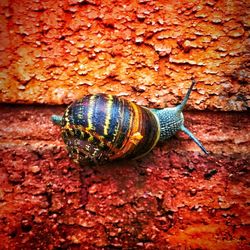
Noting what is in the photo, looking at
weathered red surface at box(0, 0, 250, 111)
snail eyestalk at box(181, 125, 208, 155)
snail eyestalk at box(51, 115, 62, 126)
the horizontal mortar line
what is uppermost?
weathered red surface at box(0, 0, 250, 111)

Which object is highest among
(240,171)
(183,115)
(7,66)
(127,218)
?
(7,66)

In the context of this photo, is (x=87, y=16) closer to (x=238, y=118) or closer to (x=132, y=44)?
(x=132, y=44)

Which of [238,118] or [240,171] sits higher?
[238,118]

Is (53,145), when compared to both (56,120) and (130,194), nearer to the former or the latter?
(56,120)

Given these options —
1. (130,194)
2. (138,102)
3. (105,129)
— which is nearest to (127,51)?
(138,102)

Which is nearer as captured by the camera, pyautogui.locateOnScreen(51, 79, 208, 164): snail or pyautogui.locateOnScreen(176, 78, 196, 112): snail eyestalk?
pyautogui.locateOnScreen(51, 79, 208, 164): snail

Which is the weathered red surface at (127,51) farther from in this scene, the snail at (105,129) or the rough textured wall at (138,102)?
the snail at (105,129)

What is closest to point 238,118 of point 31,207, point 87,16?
point 87,16

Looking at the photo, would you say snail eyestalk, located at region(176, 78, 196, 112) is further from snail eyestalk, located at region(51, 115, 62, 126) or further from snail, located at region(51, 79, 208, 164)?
snail eyestalk, located at region(51, 115, 62, 126)

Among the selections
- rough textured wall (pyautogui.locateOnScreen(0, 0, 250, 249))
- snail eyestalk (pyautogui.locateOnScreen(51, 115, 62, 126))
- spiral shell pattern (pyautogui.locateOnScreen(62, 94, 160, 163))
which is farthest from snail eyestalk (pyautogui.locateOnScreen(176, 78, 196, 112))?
snail eyestalk (pyautogui.locateOnScreen(51, 115, 62, 126))
